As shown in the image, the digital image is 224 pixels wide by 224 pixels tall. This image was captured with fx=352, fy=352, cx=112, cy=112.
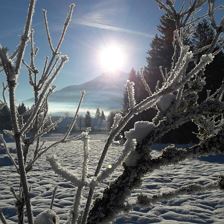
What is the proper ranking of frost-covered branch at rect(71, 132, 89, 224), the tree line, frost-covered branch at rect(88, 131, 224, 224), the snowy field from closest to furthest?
frost-covered branch at rect(71, 132, 89, 224) → frost-covered branch at rect(88, 131, 224, 224) → the snowy field → the tree line

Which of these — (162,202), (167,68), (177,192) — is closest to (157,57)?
(167,68)

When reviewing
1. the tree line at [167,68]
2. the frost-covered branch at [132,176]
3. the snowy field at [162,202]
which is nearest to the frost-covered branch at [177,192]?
the frost-covered branch at [132,176]

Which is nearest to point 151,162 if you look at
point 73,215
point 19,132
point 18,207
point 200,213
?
point 73,215

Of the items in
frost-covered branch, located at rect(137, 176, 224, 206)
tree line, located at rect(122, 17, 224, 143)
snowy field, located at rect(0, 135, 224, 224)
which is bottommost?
snowy field, located at rect(0, 135, 224, 224)

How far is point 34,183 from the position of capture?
10422 millimetres

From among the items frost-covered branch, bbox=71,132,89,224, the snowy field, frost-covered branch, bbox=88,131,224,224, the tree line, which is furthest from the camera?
the tree line

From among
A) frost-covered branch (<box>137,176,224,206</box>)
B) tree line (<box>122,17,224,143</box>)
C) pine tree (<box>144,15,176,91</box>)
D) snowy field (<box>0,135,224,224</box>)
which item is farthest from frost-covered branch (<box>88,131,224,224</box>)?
pine tree (<box>144,15,176,91</box>)

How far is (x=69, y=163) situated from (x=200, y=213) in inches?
342

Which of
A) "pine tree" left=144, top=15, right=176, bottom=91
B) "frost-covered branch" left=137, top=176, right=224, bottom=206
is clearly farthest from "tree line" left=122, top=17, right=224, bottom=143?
"frost-covered branch" left=137, top=176, right=224, bottom=206

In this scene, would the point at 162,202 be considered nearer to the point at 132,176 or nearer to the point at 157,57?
the point at 132,176

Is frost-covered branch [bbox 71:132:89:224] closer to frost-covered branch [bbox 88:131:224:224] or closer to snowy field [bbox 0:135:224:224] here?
frost-covered branch [bbox 88:131:224:224]

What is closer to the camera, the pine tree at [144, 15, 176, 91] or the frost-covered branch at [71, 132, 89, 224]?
the frost-covered branch at [71, 132, 89, 224]

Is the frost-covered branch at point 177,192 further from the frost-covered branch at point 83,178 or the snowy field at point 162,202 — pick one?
the snowy field at point 162,202

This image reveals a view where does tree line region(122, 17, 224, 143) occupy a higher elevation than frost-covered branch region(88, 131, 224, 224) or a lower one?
higher
